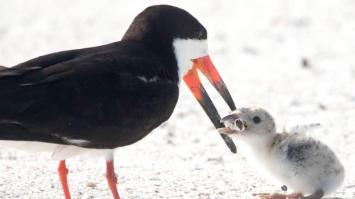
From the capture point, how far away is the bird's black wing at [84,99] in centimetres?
467

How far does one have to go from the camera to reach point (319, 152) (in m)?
5.46

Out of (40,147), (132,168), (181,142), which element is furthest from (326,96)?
(40,147)

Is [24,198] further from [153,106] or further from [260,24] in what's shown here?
[260,24]

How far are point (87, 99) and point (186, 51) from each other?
1.36m

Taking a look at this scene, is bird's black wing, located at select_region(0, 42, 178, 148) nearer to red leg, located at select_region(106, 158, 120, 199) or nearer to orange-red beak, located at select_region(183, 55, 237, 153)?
red leg, located at select_region(106, 158, 120, 199)

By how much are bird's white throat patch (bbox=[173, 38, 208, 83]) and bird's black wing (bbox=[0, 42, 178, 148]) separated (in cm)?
53

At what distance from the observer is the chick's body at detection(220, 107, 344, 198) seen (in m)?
5.39

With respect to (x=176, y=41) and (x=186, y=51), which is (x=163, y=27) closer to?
(x=176, y=41)

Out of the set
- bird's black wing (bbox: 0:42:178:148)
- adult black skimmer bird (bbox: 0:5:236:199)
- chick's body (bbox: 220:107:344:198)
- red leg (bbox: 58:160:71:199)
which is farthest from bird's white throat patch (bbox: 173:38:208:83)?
red leg (bbox: 58:160:71:199)

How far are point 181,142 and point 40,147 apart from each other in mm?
2986

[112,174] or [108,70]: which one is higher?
[108,70]

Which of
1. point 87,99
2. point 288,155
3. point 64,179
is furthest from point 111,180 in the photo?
point 288,155

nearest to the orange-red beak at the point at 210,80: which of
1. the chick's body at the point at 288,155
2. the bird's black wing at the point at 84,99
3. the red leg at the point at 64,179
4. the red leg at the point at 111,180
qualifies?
the chick's body at the point at 288,155

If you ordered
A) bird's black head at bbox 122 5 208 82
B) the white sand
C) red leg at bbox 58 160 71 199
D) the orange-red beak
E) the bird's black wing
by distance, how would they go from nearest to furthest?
1. the bird's black wing
2. red leg at bbox 58 160 71 199
3. bird's black head at bbox 122 5 208 82
4. the white sand
5. the orange-red beak
